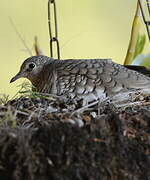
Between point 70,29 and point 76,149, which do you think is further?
point 70,29

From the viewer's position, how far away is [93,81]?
2.41ft

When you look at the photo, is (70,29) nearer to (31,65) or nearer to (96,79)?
(31,65)

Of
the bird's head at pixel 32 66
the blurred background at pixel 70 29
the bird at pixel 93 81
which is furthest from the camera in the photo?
the blurred background at pixel 70 29

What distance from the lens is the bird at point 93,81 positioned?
71cm

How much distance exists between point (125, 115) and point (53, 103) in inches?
5.2

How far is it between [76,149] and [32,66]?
1.79 ft

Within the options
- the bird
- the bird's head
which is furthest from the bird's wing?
the bird's head

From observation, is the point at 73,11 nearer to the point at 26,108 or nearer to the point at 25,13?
the point at 25,13

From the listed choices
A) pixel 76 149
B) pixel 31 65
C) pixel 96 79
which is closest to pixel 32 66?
pixel 31 65

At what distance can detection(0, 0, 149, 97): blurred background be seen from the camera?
138 cm

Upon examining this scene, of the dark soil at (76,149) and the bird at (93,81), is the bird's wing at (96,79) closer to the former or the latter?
the bird at (93,81)

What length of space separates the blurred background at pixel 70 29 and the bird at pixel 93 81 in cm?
57

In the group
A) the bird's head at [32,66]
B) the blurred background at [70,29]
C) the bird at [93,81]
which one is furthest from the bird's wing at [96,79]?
the blurred background at [70,29]

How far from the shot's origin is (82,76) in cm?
75
